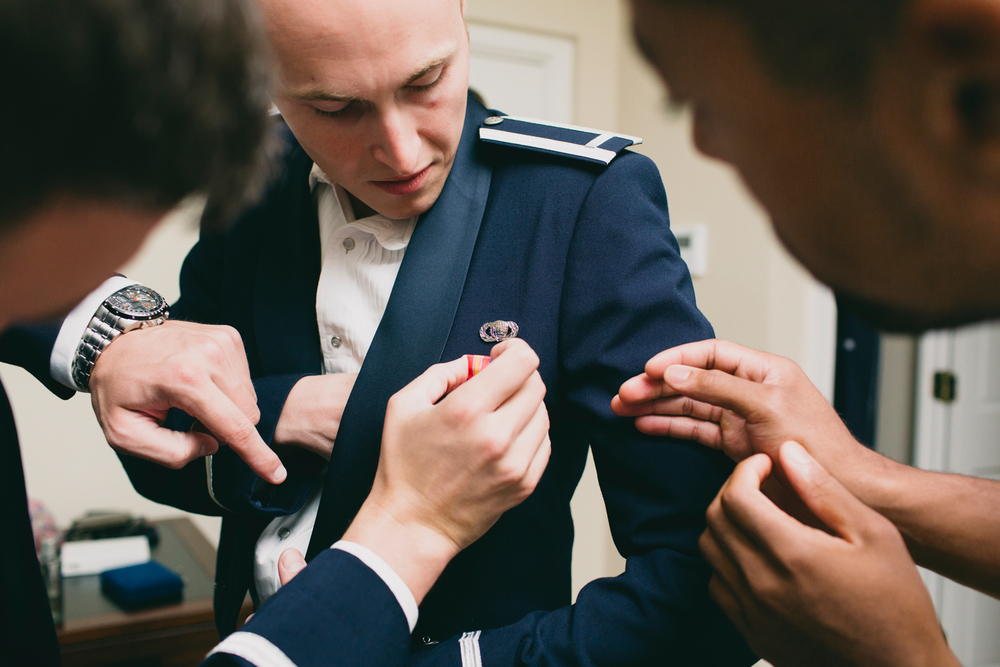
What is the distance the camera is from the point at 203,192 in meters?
0.40

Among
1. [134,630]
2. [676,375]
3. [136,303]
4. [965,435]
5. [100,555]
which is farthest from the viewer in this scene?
[965,435]

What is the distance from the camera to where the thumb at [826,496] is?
57cm

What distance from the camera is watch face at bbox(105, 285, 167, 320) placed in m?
0.85

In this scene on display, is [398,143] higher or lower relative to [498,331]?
higher

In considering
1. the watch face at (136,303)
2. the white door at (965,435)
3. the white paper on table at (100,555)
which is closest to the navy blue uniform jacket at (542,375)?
the watch face at (136,303)

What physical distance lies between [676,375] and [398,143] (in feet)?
1.27

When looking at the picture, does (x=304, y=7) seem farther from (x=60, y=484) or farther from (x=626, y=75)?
(x=626, y=75)

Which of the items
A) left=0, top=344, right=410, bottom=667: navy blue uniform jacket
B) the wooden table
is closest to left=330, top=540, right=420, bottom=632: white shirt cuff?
left=0, top=344, right=410, bottom=667: navy blue uniform jacket

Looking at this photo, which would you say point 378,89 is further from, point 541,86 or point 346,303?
point 541,86

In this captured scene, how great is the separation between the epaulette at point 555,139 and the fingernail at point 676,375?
0.88 feet

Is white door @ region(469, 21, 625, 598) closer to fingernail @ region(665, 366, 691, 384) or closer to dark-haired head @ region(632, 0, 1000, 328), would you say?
fingernail @ region(665, 366, 691, 384)

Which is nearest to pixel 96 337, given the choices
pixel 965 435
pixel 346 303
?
pixel 346 303

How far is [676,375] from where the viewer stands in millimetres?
652

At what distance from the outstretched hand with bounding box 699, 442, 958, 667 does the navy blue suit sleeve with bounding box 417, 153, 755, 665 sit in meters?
0.08
